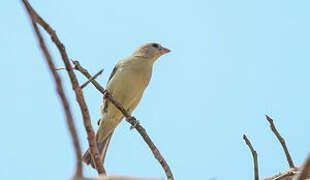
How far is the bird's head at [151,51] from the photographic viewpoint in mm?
8676

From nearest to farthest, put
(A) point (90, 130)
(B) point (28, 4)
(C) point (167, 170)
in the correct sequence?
1. (B) point (28, 4)
2. (A) point (90, 130)
3. (C) point (167, 170)

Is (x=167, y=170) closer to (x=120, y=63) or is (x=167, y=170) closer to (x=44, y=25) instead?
(x=44, y=25)

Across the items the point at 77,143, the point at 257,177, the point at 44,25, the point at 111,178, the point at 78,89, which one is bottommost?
the point at 257,177

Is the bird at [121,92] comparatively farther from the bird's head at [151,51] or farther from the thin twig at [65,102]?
the thin twig at [65,102]

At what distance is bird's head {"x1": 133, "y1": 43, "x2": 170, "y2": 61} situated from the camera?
342 inches

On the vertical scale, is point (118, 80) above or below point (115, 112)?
above

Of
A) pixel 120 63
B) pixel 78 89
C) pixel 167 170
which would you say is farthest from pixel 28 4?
pixel 120 63

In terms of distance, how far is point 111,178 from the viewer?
171 centimetres

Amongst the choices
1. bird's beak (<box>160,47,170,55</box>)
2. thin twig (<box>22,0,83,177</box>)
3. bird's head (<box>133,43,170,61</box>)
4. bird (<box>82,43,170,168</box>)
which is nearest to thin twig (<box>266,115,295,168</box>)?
thin twig (<box>22,0,83,177</box>)

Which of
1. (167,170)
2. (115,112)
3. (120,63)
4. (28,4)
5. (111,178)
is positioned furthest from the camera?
(120,63)

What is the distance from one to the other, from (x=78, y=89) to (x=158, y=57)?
5.95 m

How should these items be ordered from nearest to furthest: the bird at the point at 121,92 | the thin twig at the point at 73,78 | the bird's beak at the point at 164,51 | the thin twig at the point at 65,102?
the thin twig at the point at 65,102
the thin twig at the point at 73,78
the bird at the point at 121,92
the bird's beak at the point at 164,51

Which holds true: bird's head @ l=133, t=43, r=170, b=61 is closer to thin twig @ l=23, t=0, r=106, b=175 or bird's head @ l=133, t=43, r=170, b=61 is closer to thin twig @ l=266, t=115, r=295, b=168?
thin twig @ l=266, t=115, r=295, b=168

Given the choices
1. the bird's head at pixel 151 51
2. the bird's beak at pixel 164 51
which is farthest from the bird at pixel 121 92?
the bird's beak at pixel 164 51
